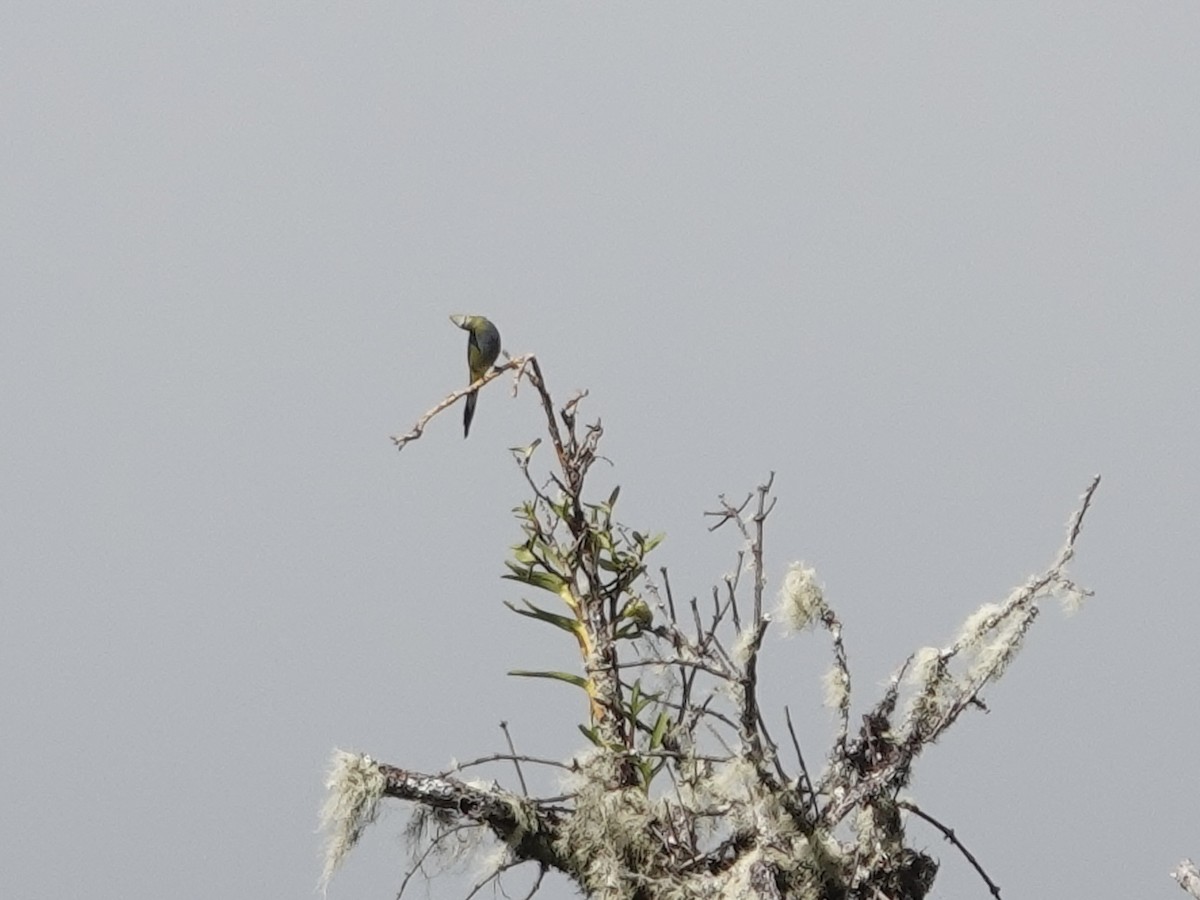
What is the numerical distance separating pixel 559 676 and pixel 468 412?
0.47m

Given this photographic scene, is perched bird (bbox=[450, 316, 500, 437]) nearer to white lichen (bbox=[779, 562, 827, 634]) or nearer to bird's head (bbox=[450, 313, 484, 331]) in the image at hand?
bird's head (bbox=[450, 313, 484, 331])

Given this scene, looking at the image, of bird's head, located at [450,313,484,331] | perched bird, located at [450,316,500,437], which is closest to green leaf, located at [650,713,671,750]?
perched bird, located at [450,316,500,437]

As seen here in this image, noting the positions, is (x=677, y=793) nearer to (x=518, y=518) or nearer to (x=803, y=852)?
(x=803, y=852)

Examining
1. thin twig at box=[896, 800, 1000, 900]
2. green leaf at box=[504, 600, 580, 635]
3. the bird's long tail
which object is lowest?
thin twig at box=[896, 800, 1000, 900]

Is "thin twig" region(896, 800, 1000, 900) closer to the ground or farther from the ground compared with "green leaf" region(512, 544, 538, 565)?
closer to the ground

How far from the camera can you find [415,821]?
327cm

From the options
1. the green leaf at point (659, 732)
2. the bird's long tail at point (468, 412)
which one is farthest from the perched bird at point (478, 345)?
the green leaf at point (659, 732)

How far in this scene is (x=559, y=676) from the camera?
337cm

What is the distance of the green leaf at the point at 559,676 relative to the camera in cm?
336

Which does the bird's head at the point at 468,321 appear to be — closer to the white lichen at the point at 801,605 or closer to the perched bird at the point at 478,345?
the perched bird at the point at 478,345

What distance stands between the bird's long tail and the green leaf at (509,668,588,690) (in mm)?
414

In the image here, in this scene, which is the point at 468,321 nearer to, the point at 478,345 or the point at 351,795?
the point at 478,345

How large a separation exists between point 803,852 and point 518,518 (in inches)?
29.0

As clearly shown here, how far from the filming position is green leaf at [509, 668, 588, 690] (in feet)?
11.0
